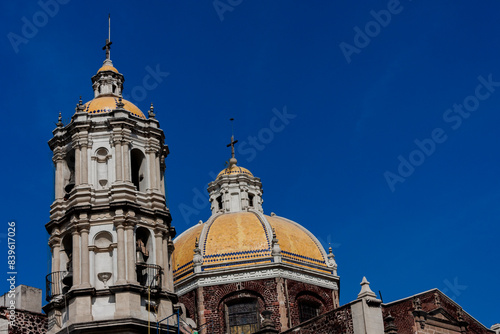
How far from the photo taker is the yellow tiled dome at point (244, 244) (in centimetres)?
4250

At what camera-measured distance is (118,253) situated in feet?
99.6

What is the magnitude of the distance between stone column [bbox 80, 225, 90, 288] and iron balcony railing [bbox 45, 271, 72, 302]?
1.16m

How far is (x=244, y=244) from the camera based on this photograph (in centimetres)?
4294

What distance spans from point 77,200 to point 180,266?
42.4ft

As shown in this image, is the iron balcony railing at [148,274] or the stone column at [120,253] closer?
the stone column at [120,253]

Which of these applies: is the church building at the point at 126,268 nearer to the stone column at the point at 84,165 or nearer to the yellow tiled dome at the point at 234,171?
the stone column at the point at 84,165

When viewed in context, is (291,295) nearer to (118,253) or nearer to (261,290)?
(261,290)

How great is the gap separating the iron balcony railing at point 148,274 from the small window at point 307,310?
482 inches

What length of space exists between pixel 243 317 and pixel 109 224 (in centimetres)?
1206

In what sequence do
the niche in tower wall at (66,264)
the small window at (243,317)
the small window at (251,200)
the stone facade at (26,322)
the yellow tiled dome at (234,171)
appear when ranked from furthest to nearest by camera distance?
the yellow tiled dome at (234,171), the small window at (251,200), the small window at (243,317), the niche in tower wall at (66,264), the stone facade at (26,322)

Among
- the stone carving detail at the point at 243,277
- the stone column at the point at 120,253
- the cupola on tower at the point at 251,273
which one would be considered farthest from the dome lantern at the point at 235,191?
the stone column at the point at 120,253

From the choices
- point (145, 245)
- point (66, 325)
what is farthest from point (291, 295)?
point (66, 325)

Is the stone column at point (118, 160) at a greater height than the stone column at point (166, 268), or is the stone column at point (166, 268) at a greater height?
the stone column at point (118, 160)

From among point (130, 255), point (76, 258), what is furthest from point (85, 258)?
point (130, 255)
